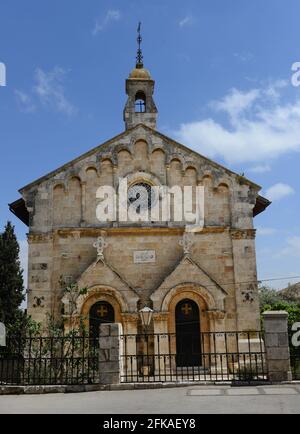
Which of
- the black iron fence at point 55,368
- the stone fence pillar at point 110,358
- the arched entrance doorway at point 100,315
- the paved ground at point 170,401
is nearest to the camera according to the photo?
the paved ground at point 170,401

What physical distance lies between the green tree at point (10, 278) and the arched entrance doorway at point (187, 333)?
25.6 ft

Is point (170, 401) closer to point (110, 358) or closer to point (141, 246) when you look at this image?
point (110, 358)

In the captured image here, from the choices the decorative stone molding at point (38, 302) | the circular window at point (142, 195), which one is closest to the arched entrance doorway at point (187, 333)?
the circular window at point (142, 195)

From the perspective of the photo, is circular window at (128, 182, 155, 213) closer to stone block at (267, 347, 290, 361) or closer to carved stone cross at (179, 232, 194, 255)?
carved stone cross at (179, 232, 194, 255)

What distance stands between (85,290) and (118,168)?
584 cm

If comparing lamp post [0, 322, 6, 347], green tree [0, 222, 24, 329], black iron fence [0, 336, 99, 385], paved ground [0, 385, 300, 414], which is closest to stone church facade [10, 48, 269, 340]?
lamp post [0, 322, 6, 347]

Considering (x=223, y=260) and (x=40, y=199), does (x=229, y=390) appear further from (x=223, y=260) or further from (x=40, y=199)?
(x=40, y=199)

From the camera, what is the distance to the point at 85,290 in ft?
65.0

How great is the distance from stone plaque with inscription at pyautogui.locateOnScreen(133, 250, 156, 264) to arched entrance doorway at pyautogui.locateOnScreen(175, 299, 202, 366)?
220cm

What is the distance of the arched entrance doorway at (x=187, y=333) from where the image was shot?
20172 mm

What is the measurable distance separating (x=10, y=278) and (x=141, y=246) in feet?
24.9

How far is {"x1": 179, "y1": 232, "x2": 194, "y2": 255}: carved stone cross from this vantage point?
21203 mm

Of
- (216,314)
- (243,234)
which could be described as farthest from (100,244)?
(243,234)

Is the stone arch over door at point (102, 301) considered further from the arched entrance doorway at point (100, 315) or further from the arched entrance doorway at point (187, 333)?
the arched entrance doorway at point (187, 333)
